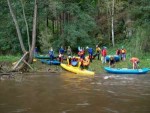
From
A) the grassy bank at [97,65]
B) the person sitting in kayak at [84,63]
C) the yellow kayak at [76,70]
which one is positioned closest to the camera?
the yellow kayak at [76,70]

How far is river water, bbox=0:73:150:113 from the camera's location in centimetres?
1570

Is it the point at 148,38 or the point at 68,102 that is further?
the point at 148,38

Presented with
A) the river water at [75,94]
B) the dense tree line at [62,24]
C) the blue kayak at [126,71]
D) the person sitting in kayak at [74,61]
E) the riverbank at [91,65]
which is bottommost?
the river water at [75,94]

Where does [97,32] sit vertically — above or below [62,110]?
above

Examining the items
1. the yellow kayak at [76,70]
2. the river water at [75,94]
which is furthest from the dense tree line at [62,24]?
the river water at [75,94]

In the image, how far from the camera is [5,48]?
3941 cm

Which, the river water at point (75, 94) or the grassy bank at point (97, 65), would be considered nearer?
the river water at point (75, 94)

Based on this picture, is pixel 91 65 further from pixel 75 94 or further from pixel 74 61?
pixel 75 94

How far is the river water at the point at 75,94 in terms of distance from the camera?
15.7m

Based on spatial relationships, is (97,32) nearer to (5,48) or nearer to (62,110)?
(5,48)

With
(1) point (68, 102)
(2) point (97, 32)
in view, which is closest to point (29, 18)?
(2) point (97, 32)

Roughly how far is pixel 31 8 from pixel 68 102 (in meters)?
22.9

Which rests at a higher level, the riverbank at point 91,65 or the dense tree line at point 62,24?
the dense tree line at point 62,24

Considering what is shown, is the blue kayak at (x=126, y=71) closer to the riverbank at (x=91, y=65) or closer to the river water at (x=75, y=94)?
the river water at (x=75, y=94)
